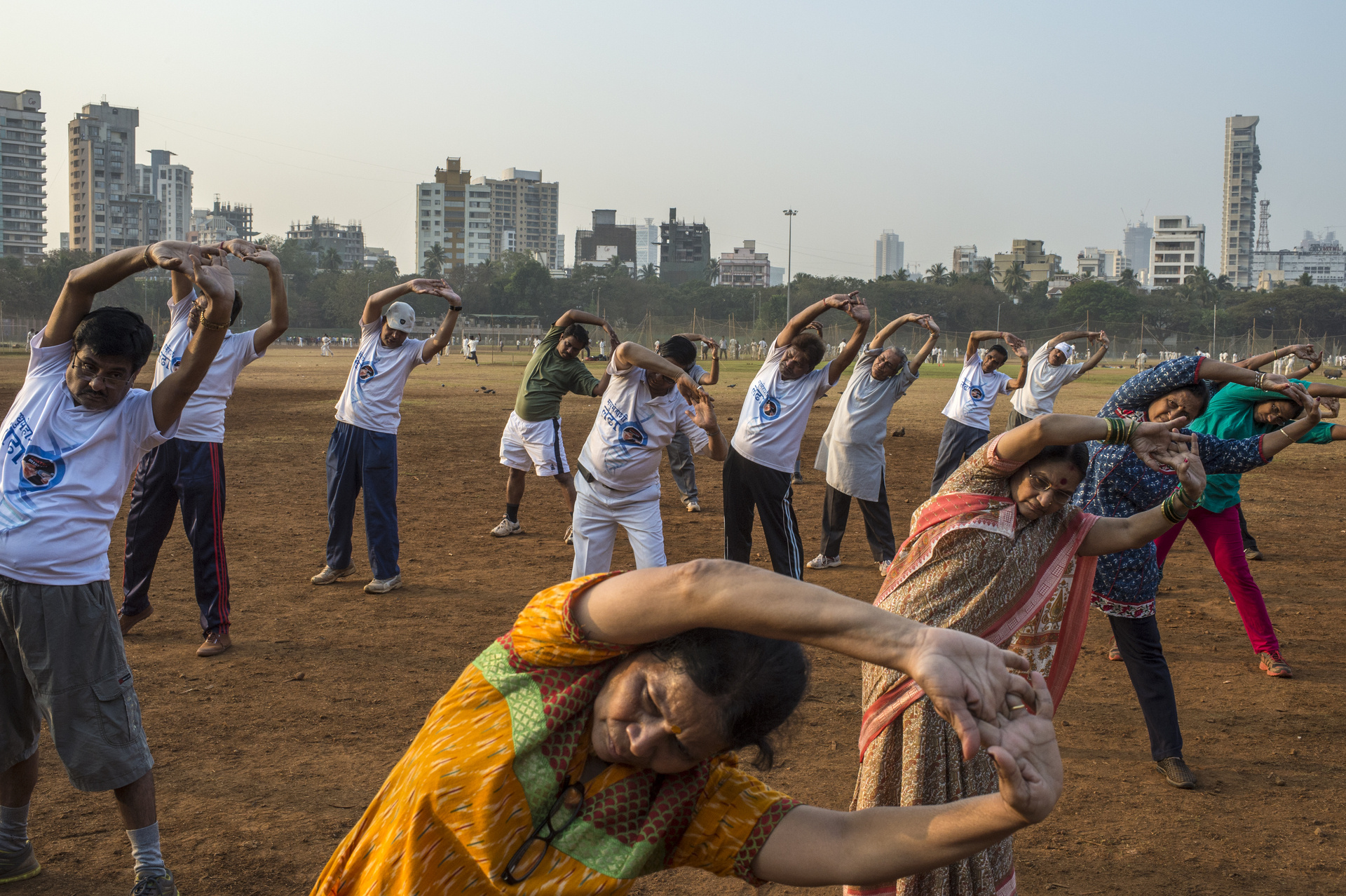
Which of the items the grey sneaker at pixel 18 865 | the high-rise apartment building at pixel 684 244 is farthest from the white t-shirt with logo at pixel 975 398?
the high-rise apartment building at pixel 684 244

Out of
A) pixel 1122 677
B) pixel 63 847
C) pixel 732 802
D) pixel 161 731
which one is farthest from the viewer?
pixel 1122 677

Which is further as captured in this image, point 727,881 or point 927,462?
point 927,462

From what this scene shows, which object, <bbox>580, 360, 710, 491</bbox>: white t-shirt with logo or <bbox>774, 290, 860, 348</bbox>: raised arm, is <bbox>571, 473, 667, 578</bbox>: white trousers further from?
<bbox>774, 290, 860, 348</bbox>: raised arm

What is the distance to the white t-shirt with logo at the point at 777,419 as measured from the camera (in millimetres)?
7426

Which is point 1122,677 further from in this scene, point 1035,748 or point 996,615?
point 1035,748

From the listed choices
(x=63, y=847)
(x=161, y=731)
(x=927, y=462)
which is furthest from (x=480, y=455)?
(x=63, y=847)

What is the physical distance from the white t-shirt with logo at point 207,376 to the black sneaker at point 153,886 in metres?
3.05

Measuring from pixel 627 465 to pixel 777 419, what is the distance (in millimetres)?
1745

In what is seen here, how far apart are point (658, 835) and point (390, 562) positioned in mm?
6263

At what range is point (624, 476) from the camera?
6.14 metres

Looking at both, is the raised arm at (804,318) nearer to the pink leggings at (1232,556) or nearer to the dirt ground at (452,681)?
the dirt ground at (452,681)

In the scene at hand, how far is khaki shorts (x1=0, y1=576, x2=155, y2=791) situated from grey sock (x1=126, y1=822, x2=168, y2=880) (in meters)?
0.23

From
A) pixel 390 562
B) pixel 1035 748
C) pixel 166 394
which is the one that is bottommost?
pixel 390 562

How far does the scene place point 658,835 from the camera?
1.71 meters
